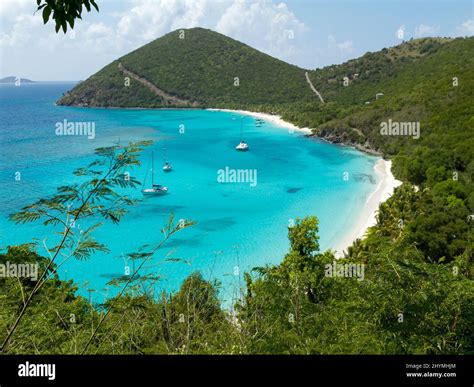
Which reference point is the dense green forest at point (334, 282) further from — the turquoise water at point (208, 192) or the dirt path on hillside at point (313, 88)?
the dirt path on hillside at point (313, 88)

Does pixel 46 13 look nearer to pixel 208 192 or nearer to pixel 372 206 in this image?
pixel 372 206

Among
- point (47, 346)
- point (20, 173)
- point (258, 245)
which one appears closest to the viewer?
point (47, 346)

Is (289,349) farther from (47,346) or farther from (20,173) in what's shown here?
(20,173)

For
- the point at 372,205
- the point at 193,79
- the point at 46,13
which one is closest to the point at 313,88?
the point at 193,79

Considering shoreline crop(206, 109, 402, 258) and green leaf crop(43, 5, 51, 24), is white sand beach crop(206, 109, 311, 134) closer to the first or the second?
shoreline crop(206, 109, 402, 258)

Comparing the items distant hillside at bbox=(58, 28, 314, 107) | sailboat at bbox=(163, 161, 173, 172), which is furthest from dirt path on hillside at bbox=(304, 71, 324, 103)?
sailboat at bbox=(163, 161, 173, 172)
